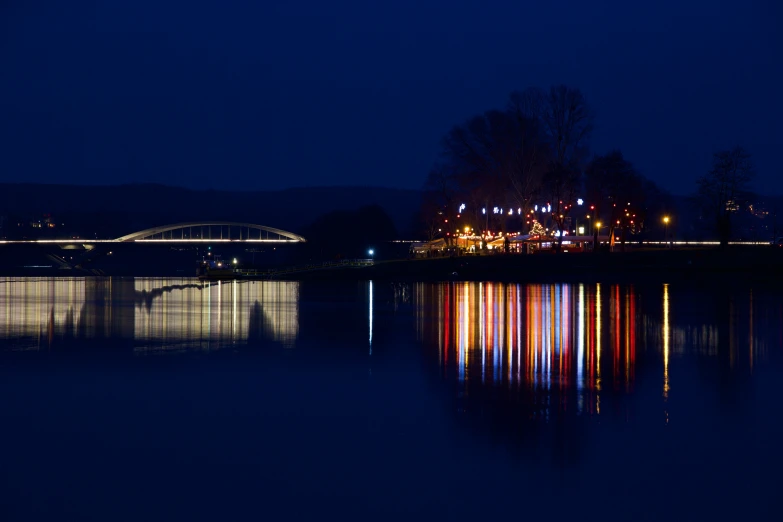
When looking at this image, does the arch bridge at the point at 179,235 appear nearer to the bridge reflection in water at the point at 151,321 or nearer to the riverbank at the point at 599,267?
the riverbank at the point at 599,267

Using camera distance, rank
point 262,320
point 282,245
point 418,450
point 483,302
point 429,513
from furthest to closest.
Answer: point 282,245
point 483,302
point 262,320
point 418,450
point 429,513

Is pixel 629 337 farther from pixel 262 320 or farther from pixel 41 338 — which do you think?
pixel 41 338

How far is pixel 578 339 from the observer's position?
2131 centimetres

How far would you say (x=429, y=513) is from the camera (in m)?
8.53

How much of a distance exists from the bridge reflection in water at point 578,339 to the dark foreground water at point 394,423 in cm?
11

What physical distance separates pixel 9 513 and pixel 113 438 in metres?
2.76

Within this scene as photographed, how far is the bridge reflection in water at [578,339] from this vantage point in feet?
50.7

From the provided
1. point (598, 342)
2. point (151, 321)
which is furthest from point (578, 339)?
point (151, 321)

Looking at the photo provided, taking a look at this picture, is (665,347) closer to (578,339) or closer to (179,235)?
(578,339)

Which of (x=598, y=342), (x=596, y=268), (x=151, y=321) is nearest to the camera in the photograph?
(x=598, y=342)

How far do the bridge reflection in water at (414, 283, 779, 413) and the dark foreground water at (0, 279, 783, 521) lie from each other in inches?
4.2

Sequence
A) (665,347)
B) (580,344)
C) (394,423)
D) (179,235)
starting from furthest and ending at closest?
1. (179,235)
2. (580,344)
3. (665,347)
4. (394,423)

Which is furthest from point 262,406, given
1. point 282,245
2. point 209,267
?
point 282,245

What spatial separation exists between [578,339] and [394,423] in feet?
33.2
